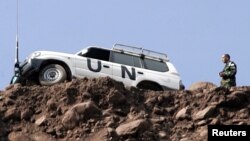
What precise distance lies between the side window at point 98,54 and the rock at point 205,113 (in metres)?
4.68

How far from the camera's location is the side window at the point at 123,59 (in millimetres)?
41531

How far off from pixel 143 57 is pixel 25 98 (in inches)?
197

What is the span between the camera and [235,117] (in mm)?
37812

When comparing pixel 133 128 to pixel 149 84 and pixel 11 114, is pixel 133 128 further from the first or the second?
pixel 149 84

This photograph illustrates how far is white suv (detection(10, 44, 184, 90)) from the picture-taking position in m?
40.4

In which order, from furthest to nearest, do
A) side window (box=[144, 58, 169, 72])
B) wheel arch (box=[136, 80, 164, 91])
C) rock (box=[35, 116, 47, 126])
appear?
side window (box=[144, 58, 169, 72]) → wheel arch (box=[136, 80, 164, 91]) → rock (box=[35, 116, 47, 126])

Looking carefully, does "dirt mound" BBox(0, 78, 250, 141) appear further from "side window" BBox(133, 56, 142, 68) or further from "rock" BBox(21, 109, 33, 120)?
"side window" BBox(133, 56, 142, 68)

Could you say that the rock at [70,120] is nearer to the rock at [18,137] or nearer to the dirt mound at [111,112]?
the dirt mound at [111,112]

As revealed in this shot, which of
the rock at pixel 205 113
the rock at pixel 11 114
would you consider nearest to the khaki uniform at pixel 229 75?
the rock at pixel 205 113

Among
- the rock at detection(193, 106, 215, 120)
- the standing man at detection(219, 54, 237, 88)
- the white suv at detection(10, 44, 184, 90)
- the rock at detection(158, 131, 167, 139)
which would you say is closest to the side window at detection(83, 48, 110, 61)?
the white suv at detection(10, 44, 184, 90)

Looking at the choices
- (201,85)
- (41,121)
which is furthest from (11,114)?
(201,85)

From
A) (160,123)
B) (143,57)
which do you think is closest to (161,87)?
(143,57)

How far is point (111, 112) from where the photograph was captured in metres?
37.7

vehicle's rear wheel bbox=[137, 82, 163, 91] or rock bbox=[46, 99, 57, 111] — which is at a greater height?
vehicle's rear wheel bbox=[137, 82, 163, 91]
